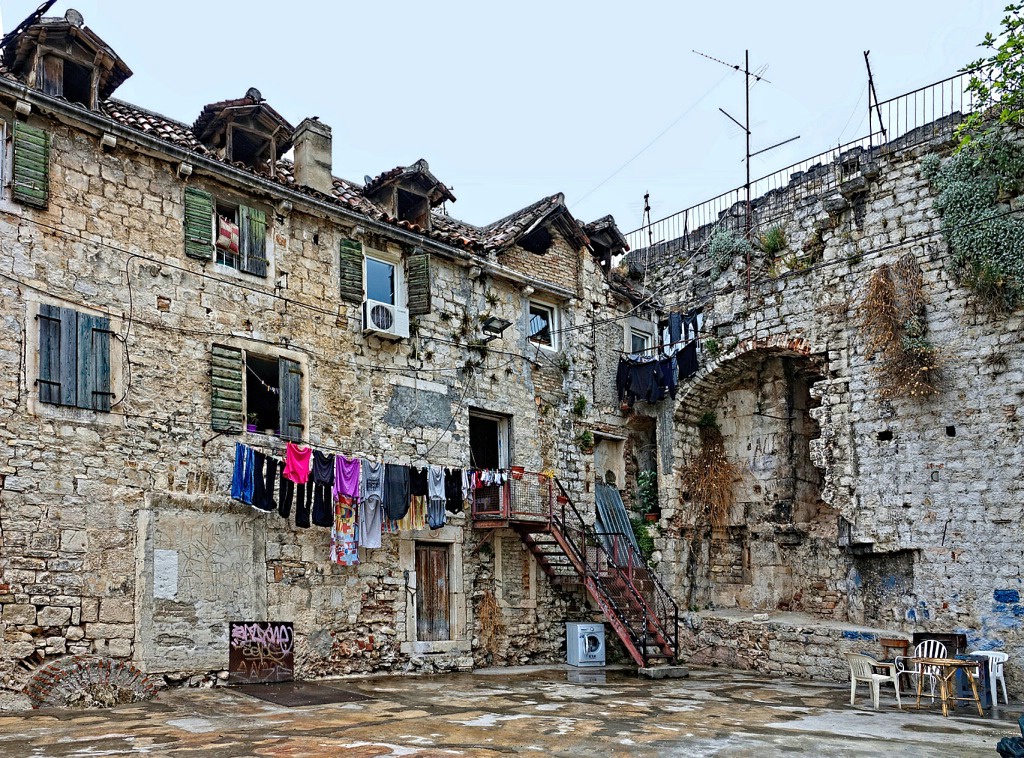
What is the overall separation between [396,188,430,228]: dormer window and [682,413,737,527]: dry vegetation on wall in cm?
828

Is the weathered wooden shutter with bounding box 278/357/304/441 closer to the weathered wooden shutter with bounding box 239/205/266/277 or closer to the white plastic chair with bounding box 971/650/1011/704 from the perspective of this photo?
the weathered wooden shutter with bounding box 239/205/266/277

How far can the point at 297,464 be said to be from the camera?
14.7 metres

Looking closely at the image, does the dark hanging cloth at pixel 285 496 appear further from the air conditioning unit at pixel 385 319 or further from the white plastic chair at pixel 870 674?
the white plastic chair at pixel 870 674

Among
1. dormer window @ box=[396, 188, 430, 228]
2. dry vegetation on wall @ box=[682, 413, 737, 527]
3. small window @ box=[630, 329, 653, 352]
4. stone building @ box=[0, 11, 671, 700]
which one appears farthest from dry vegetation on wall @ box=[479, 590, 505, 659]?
dormer window @ box=[396, 188, 430, 228]

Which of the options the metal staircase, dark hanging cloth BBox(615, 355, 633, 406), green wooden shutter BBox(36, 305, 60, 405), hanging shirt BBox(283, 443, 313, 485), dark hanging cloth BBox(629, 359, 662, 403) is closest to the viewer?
green wooden shutter BBox(36, 305, 60, 405)

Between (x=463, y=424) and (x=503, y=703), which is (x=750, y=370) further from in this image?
(x=503, y=703)

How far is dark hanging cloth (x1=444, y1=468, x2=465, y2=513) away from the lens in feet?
55.4

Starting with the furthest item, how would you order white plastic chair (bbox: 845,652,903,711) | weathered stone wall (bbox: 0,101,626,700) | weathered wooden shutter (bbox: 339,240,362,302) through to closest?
weathered wooden shutter (bbox: 339,240,362,302) < white plastic chair (bbox: 845,652,903,711) < weathered stone wall (bbox: 0,101,626,700)

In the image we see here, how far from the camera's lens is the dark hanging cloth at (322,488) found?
14984 mm

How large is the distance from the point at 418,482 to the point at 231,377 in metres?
3.73

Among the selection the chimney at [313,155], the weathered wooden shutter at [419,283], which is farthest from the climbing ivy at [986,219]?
the chimney at [313,155]

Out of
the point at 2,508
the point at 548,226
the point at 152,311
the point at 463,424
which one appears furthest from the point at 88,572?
the point at 548,226

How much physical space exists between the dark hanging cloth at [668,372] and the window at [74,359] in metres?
11.9

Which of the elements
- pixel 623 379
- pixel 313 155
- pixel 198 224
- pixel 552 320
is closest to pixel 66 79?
pixel 198 224
